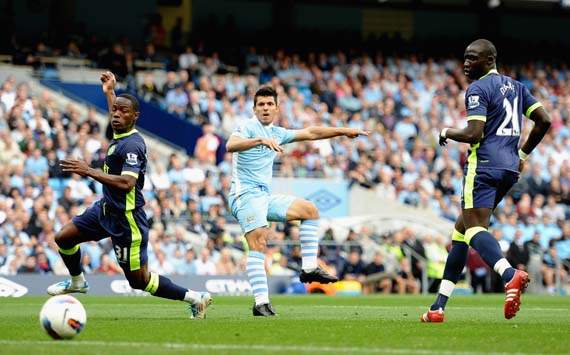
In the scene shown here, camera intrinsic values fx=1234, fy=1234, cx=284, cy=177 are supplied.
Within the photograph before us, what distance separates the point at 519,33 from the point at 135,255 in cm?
3756

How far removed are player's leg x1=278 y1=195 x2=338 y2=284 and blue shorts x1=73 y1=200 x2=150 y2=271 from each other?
1.54m

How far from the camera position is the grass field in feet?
29.9

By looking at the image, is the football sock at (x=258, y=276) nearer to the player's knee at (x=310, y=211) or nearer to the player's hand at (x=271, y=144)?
the player's knee at (x=310, y=211)

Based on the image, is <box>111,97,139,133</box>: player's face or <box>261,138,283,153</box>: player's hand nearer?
<box>261,138,283,153</box>: player's hand

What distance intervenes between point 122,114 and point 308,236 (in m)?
2.53

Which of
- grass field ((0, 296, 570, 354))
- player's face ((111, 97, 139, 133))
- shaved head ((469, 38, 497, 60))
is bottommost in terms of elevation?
grass field ((0, 296, 570, 354))

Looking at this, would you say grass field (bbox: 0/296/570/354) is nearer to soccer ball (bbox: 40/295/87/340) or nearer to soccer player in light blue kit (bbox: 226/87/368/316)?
soccer ball (bbox: 40/295/87/340)

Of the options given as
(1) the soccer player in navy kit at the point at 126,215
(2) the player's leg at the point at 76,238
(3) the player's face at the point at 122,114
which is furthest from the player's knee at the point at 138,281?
(3) the player's face at the point at 122,114

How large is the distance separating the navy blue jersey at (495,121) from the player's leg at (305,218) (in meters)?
2.11

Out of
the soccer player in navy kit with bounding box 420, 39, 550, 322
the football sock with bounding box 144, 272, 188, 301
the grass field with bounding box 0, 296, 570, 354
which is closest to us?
the grass field with bounding box 0, 296, 570, 354

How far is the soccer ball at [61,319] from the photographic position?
32.1 ft

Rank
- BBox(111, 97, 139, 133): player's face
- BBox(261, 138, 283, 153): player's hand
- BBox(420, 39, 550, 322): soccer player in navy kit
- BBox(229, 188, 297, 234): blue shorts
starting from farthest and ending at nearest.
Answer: BBox(229, 188, 297, 234): blue shorts < BBox(111, 97, 139, 133): player's face < BBox(261, 138, 283, 153): player's hand < BBox(420, 39, 550, 322): soccer player in navy kit

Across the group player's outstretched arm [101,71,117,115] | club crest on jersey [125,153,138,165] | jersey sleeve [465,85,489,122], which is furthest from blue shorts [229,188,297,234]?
jersey sleeve [465,85,489,122]

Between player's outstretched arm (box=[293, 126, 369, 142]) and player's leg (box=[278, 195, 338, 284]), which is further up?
player's outstretched arm (box=[293, 126, 369, 142])
